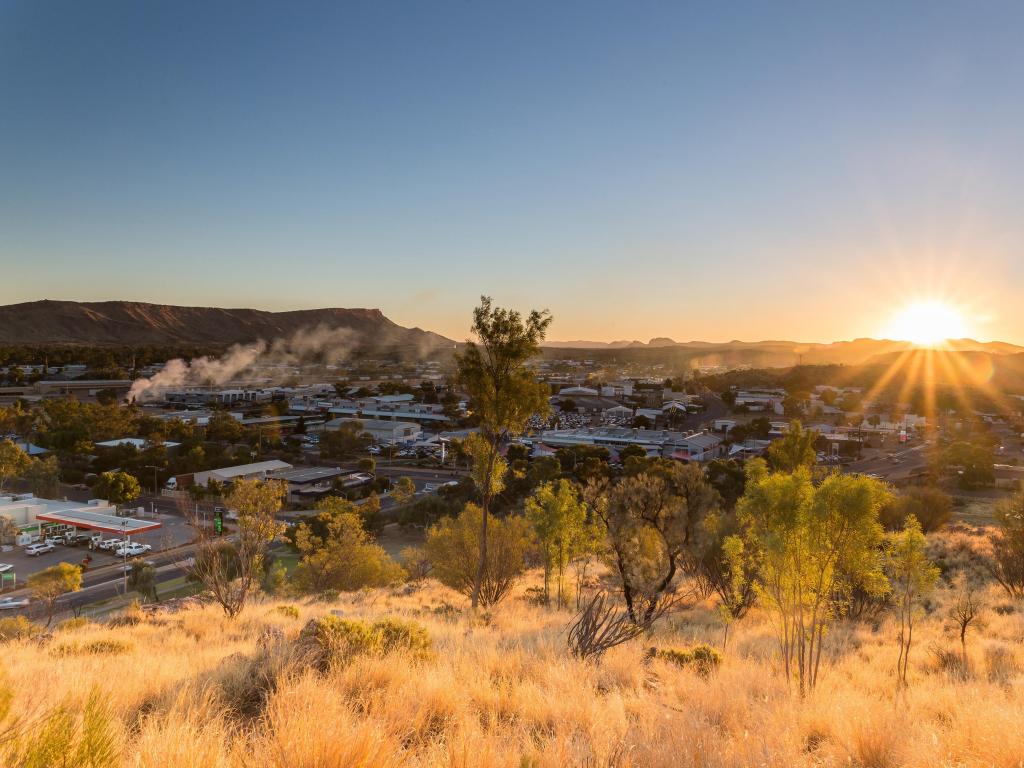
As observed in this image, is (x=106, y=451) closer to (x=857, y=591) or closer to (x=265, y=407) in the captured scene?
(x=265, y=407)

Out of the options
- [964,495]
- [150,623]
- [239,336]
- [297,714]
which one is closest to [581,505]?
[150,623]

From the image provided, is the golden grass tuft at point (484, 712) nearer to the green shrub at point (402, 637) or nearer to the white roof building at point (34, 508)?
the green shrub at point (402, 637)

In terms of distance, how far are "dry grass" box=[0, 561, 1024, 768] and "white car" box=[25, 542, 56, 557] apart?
28.1 metres

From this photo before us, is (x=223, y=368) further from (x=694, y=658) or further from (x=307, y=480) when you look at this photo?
(x=694, y=658)

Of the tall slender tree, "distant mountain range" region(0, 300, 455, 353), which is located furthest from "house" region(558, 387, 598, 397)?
"distant mountain range" region(0, 300, 455, 353)

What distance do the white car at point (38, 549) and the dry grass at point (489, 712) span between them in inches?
1106

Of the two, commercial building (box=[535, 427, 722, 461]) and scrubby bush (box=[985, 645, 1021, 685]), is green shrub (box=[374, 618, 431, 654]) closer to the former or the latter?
scrubby bush (box=[985, 645, 1021, 685])

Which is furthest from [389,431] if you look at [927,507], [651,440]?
[927,507]

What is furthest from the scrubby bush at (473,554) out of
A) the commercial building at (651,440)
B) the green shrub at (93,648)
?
the commercial building at (651,440)

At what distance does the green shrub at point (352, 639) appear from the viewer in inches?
246

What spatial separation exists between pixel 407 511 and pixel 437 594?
671 inches

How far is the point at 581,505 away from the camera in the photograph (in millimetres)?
19672

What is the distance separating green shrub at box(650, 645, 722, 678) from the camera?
321 inches

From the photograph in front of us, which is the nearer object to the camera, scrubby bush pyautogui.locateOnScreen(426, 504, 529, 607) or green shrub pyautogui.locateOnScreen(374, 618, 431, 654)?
green shrub pyautogui.locateOnScreen(374, 618, 431, 654)
